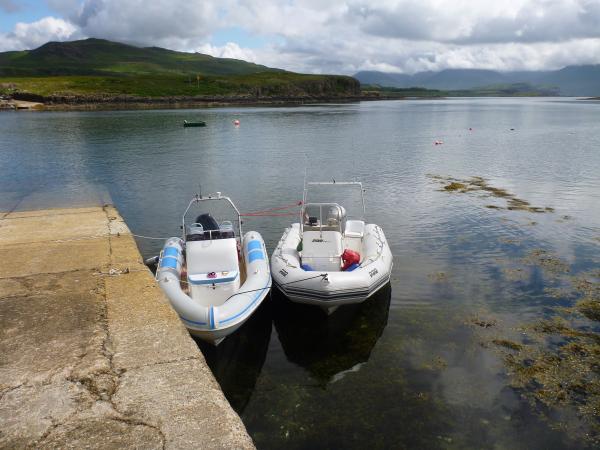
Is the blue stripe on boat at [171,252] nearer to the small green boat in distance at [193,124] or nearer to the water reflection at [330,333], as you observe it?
the water reflection at [330,333]

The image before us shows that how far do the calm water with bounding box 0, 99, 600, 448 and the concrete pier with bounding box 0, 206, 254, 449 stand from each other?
2.31 metres

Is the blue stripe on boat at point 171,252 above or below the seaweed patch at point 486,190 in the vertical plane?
above

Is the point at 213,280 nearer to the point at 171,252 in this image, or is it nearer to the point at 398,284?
the point at 171,252

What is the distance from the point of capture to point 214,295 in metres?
10.9

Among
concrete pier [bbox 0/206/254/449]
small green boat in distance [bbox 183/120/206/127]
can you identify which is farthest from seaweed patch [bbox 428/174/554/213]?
small green boat in distance [bbox 183/120/206/127]

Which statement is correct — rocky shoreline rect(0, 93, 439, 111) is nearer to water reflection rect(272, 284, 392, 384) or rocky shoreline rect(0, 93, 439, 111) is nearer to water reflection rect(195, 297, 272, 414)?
water reflection rect(272, 284, 392, 384)

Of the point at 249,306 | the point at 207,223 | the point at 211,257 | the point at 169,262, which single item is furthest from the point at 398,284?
the point at 169,262

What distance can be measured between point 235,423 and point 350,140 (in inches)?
1855

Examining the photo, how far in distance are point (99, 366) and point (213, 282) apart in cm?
446

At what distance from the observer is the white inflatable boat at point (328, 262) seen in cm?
1123

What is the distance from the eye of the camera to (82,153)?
132ft

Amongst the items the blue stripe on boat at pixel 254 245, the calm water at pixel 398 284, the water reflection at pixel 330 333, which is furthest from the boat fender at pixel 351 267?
the blue stripe on boat at pixel 254 245

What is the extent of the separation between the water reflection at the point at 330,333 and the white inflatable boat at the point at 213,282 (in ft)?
4.17

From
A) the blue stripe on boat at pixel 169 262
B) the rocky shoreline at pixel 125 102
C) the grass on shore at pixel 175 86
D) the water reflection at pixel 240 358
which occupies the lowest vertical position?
the water reflection at pixel 240 358
